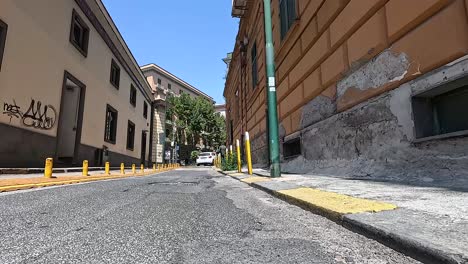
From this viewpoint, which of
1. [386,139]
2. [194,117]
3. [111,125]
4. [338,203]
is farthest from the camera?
[194,117]

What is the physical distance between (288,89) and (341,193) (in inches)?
241

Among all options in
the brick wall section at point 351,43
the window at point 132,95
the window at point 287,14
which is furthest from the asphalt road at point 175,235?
the window at point 132,95

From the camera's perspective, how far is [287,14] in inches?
379

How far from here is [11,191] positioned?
518 cm

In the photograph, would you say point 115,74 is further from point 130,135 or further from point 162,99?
point 162,99

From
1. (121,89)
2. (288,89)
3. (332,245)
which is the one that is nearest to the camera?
(332,245)

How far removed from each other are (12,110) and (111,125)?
10.1 metres

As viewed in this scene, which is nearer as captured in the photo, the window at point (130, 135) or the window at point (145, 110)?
the window at point (130, 135)

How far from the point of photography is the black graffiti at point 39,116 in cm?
1001

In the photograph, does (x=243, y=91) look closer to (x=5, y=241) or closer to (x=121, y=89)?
(x=121, y=89)

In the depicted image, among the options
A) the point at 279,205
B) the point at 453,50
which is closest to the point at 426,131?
the point at 453,50

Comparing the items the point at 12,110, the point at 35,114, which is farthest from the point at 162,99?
the point at 12,110

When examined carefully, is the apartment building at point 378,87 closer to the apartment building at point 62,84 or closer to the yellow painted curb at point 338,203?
the yellow painted curb at point 338,203

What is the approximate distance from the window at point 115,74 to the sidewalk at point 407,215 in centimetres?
1751
